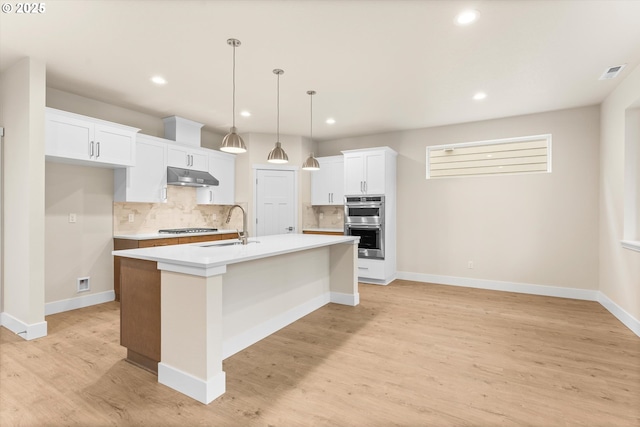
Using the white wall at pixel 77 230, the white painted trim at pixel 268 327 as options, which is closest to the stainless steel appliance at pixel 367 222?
the white painted trim at pixel 268 327

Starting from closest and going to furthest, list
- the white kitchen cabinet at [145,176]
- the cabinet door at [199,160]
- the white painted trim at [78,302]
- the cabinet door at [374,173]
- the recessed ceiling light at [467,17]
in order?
the recessed ceiling light at [467,17]
the white painted trim at [78,302]
the white kitchen cabinet at [145,176]
the cabinet door at [199,160]
the cabinet door at [374,173]

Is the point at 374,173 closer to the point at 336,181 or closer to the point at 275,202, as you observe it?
the point at 336,181

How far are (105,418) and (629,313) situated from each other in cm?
499

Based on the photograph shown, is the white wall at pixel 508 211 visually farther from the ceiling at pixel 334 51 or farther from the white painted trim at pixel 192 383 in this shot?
the white painted trim at pixel 192 383

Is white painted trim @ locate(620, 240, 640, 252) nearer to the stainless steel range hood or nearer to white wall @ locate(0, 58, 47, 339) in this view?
the stainless steel range hood

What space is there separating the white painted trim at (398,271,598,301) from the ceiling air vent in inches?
115

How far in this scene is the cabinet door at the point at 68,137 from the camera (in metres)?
3.49

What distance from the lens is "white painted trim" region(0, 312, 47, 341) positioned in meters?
3.15

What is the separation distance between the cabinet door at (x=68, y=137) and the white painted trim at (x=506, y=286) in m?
5.22

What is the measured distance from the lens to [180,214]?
550 centimetres

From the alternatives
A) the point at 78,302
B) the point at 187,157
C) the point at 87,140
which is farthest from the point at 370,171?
the point at 78,302

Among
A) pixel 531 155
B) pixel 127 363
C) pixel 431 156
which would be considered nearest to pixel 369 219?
pixel 431 156

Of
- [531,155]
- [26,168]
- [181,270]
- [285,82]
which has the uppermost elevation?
[285,82]

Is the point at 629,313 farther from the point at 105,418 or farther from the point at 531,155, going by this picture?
the point at 105,418
